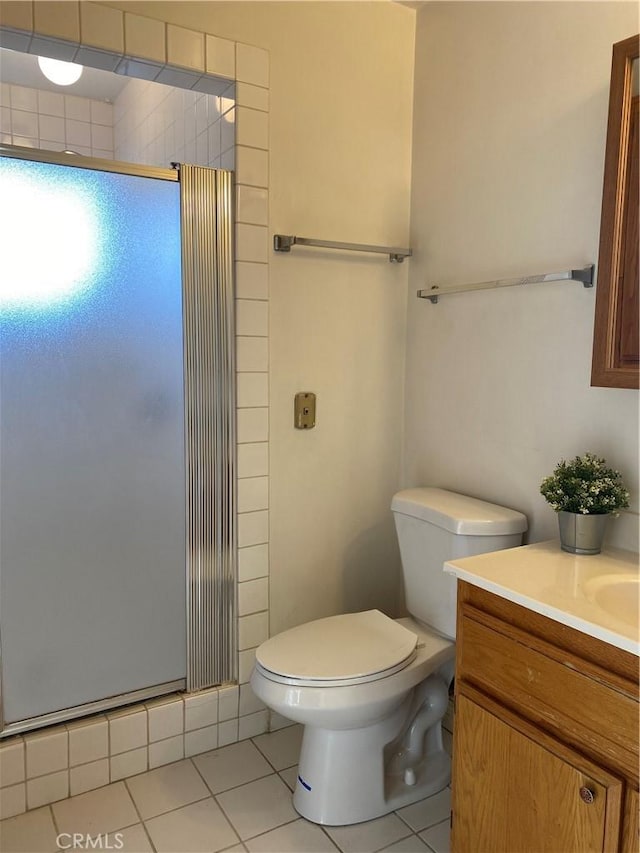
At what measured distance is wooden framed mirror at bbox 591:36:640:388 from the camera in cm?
152

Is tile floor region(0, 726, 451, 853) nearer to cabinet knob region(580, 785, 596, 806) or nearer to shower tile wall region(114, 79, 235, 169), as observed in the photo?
cabinet knob region(580, 785, 596, 806)

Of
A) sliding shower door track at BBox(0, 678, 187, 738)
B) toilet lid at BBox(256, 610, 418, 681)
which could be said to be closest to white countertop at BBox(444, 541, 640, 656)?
toilet lid at BBox(256, 610, 418, 681)

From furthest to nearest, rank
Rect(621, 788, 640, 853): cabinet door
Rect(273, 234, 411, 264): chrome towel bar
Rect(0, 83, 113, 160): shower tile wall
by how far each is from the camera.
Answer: Rect(0, 83, 113, 160): shower tile wall
Rect(273, 234, 411, 264): chrome towel bar
Rect(621, 788, 640, 853): cabinet door

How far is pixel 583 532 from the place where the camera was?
165cm

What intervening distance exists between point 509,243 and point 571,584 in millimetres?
1042

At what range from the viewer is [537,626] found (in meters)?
1.39

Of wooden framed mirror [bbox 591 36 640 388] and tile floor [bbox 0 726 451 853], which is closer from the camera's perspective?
wooden framed mirror [bbox 591 36 640 388]

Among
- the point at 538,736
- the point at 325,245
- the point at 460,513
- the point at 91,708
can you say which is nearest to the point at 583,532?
the point at 460,513

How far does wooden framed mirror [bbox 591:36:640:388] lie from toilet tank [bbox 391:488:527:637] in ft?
1.73

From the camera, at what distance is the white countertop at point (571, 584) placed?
Result: 4.15 ft

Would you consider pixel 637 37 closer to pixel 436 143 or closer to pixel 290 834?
pixel 436 143

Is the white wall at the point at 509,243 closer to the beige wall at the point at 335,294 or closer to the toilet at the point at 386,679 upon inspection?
the beige wall at the point at 335,294

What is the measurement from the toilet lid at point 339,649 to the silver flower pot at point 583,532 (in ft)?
1.72

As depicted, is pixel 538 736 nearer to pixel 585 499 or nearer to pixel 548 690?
pixel 548 690
